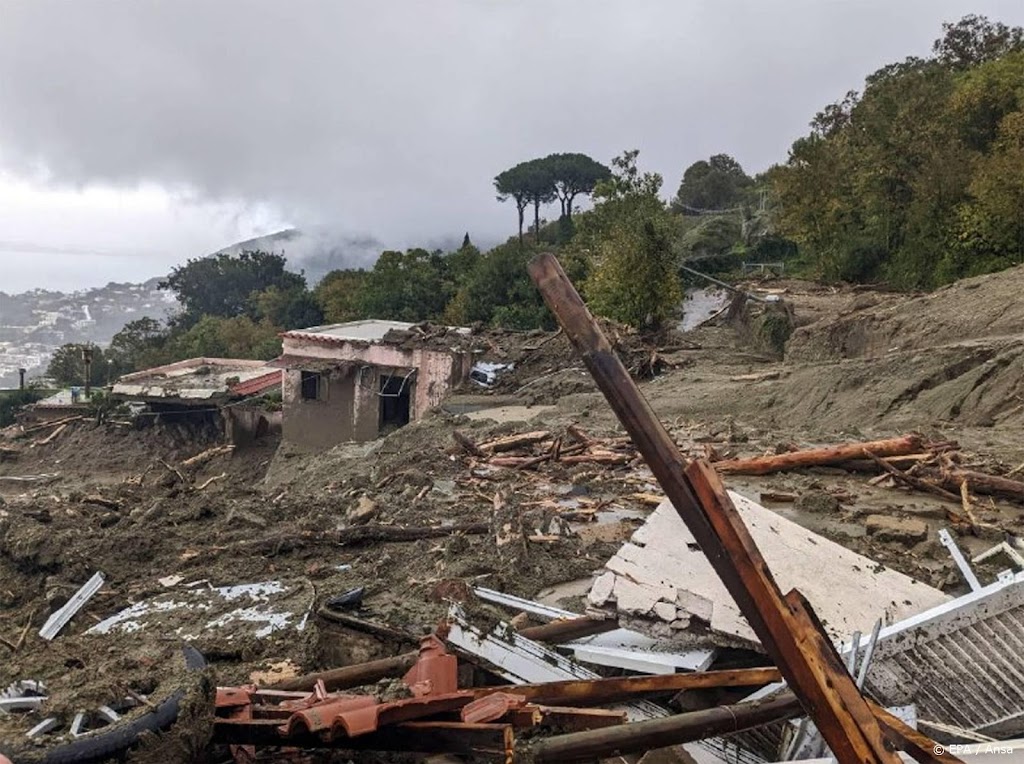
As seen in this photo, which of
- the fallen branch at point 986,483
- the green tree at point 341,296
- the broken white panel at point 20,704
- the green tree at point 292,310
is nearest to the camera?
the broken white panel at point 20,704

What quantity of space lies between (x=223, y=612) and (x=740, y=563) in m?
3.57

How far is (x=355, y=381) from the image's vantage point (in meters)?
22.2

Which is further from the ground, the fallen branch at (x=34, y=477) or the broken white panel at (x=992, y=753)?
the broken white panel at (x=992, y=753)

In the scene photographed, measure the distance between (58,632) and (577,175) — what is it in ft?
172

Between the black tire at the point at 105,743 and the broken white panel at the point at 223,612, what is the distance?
1607mm

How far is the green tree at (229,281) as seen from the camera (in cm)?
5553

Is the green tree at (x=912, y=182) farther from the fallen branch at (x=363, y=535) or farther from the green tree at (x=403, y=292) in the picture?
the fallen branch at (x=363, y=535)

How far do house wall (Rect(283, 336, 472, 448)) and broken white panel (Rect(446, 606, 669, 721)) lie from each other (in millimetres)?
17105

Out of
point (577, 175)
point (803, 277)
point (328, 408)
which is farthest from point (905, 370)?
point (577, 175)

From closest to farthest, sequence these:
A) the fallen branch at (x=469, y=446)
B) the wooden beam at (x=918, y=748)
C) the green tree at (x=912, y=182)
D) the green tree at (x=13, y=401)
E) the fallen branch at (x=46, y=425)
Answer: the wooden beam at (x=918, y=748) < the fallen branch at (x=469, y=446) < the green tree at (x=912, y=182) < the fallen branch at (x=46, y=425) < the green tree at (x=13, y=401)

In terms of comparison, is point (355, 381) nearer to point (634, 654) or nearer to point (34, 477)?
point (34, 477)

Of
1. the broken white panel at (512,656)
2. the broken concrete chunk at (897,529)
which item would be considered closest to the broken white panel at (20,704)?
the broken white panel at (512,656)

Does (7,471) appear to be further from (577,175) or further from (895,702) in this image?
(577,175)

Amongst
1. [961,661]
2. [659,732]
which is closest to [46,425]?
[659,732]
